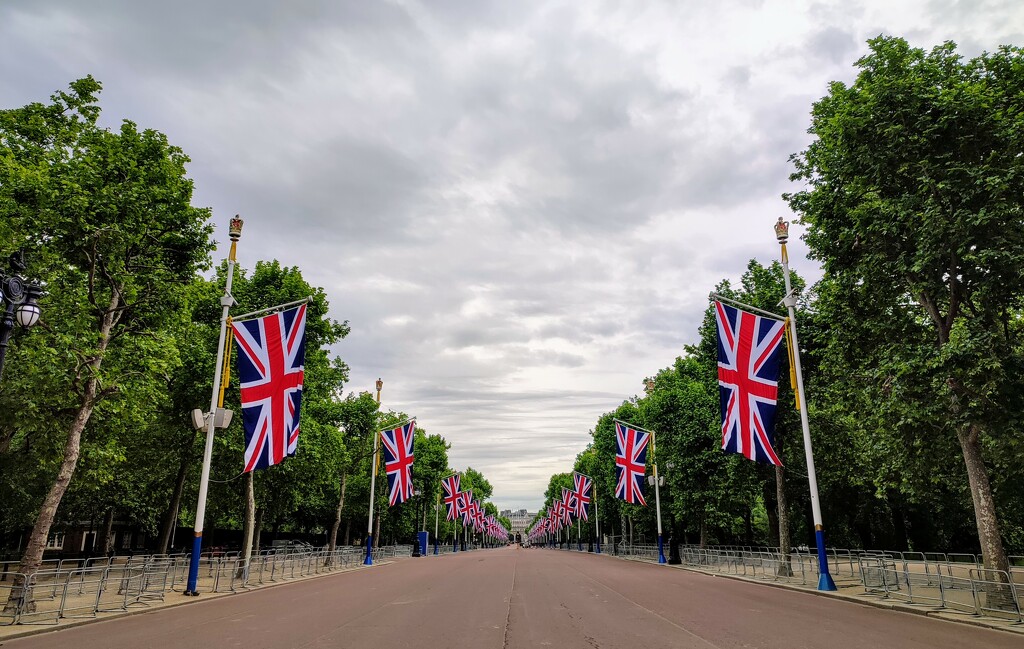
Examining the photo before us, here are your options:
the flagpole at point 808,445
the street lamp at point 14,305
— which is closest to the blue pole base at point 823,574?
the flagpole at point 808,445

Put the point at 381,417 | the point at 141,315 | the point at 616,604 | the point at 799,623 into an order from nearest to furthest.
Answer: the point at 799,623 → the point at 616,604 → the point at 141,315 → the point at 381,417

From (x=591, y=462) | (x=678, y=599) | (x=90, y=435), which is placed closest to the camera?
(x=678, y=599)

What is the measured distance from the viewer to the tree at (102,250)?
16688 millimetres

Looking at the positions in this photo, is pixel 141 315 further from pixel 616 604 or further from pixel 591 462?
pixel 591 462

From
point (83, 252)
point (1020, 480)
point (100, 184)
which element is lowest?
point (1020, 480)

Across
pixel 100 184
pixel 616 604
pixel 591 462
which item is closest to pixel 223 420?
pixel 100 184

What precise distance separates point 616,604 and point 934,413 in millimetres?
9489

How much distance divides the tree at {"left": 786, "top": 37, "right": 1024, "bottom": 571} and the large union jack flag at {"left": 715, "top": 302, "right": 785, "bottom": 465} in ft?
8.49

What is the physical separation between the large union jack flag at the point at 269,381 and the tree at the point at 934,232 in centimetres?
1789

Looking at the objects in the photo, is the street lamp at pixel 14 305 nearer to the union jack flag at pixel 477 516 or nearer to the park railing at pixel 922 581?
the park railing at pixel 922 581

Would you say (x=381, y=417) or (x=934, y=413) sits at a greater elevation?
(x=381, y=417)

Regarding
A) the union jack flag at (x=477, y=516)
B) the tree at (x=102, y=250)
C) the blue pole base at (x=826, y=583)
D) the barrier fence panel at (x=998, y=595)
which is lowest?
the union jack flag at (x=477, y=516)

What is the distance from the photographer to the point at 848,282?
57.3 feet

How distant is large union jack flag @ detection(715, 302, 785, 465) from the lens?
67.1 feet
